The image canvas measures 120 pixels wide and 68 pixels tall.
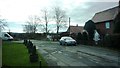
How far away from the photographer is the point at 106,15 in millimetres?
51531

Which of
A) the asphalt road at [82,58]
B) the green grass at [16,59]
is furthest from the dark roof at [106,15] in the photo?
the green grass at [16,59]

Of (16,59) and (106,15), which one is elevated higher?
(106,15)

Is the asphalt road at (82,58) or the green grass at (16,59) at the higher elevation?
the green grass at (16,59)

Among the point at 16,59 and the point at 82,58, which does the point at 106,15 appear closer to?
the point at 82,58

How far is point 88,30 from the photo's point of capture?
4597 centimetres

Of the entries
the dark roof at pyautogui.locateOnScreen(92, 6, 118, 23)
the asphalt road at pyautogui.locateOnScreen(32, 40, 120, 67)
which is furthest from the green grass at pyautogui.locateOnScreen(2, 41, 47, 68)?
the dark roof at pyautogui.locateOnScreen(92, 6, 118, 23)

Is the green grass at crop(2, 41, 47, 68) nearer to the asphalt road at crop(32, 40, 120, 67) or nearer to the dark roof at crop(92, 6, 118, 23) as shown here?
the asphalt road at crop(32, 40, 120, 67)

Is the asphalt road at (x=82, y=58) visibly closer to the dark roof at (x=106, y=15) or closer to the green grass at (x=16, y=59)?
the green grass at (x=16, y=59)

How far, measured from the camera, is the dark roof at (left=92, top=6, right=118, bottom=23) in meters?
48.5

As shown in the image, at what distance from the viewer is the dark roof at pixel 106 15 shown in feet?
159

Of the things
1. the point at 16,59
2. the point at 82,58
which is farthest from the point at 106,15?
the point at 16,59

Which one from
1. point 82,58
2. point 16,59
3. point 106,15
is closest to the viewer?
point 16,59

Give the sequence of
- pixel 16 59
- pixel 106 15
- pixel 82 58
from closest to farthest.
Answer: pixel 16 59 → pixel 82 58 → pixel 106 15

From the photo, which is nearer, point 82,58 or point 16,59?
point 16,59
